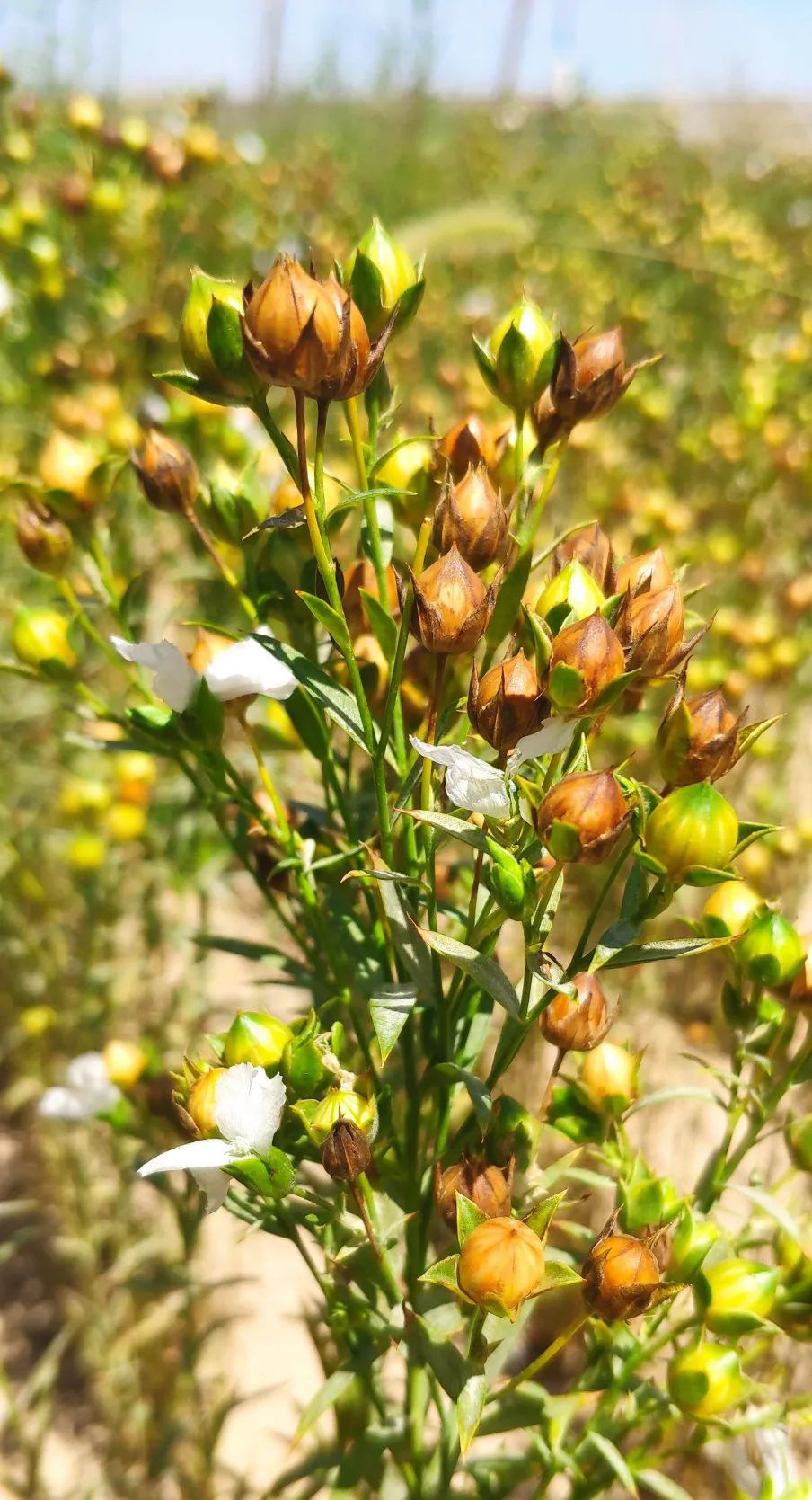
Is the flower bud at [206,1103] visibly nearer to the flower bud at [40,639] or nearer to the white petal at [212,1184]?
the white petal at [212,1184]

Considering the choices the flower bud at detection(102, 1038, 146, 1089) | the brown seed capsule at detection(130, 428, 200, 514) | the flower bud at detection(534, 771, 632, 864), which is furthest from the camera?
the flower bud at detection(102, 1038, 146, 1089)

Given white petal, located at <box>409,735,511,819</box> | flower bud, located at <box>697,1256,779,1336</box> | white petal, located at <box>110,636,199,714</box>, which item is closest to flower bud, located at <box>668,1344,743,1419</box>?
flower bud, located at <box>697,1256,779,1336</box>

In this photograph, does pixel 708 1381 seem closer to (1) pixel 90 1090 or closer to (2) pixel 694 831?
(2) pixel 694 831

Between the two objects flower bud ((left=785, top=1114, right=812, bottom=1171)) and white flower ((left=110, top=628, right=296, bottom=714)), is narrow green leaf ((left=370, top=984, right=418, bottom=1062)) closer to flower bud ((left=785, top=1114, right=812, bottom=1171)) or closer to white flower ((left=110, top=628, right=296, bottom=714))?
white flower ((left=110, top=628, right=296, bottom=714))

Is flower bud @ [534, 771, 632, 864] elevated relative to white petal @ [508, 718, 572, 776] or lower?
lower

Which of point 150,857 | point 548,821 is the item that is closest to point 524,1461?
point 548,821

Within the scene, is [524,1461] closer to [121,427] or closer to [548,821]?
[548,821]

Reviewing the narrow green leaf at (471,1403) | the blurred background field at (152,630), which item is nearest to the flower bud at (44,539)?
the blurred background field at (152,630)
